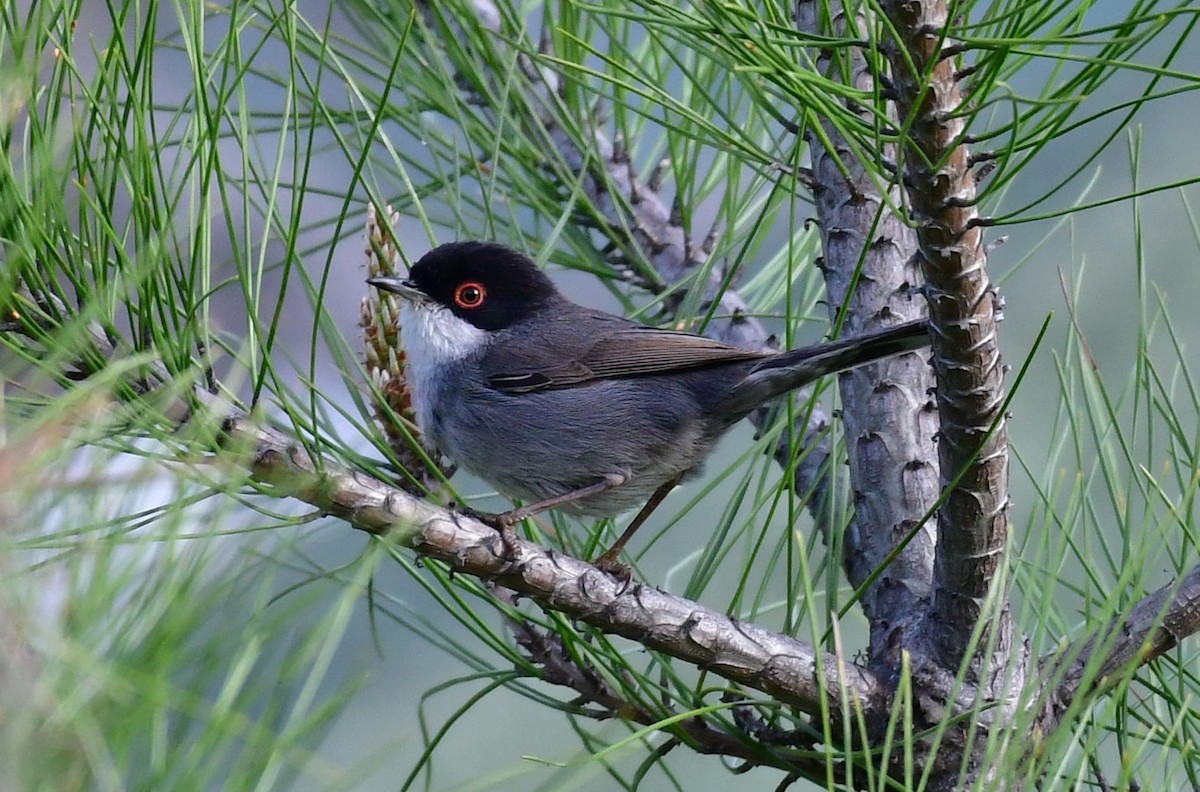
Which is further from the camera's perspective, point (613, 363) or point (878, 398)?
point (613, 363)

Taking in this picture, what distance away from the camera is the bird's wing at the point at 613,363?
124 inches

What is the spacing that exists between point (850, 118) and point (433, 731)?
3843 millimetres

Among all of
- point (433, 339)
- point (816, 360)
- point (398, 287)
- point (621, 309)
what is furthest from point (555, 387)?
point (621, 309)

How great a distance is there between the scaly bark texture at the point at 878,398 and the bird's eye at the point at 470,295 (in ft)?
4.34

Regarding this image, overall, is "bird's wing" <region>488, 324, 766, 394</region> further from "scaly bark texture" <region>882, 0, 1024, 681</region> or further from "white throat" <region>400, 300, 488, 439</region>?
"scaly bark texture" <region>882, 0, 1024, 681</region>

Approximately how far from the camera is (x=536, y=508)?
2.50m

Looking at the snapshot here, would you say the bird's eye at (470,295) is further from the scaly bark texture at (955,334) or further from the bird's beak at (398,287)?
the scaly bark texture at (955,334)

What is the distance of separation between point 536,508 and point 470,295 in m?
1.14

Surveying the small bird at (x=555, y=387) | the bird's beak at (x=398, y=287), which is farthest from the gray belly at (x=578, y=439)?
Result: the bird's beak at (x=398, y=287)

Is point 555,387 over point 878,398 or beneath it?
beneath

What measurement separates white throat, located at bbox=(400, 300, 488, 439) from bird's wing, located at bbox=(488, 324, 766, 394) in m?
0.17

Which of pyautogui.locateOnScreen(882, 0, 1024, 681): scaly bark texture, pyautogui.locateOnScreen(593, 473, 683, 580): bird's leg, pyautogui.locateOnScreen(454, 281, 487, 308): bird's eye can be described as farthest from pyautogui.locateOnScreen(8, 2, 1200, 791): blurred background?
pyautogui.locateOnScreen(882, 0, 1024, 681): scaly bark texture

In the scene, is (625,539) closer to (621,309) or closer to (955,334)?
(955,334)

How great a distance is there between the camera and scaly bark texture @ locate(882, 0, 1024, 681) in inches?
50.9
